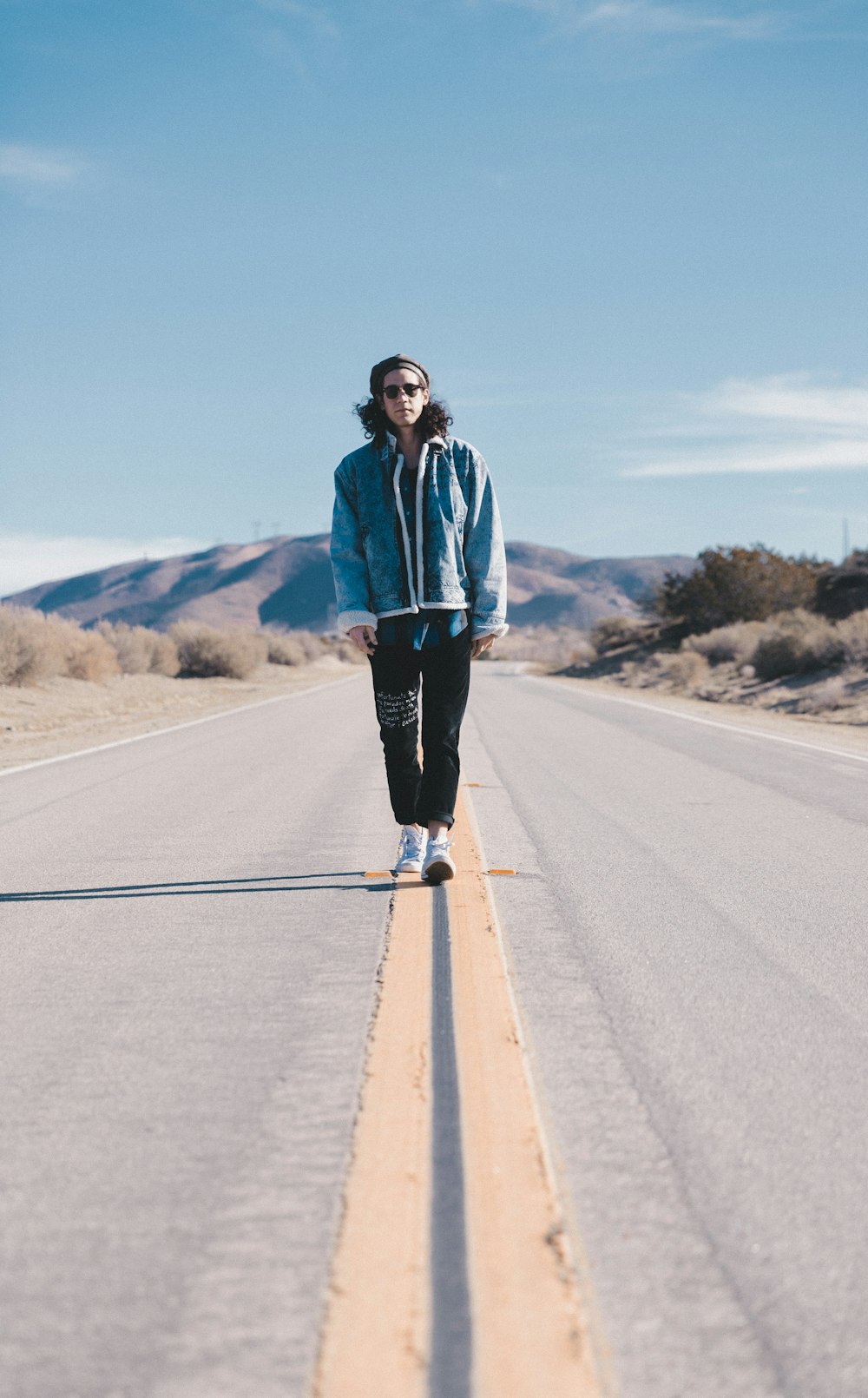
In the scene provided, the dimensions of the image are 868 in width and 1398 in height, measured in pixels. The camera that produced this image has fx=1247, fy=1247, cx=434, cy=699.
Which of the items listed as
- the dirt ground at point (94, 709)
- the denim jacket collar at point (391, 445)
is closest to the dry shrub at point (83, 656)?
the dirt ground at point (94, 709)

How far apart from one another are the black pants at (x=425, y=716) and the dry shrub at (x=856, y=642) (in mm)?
21914

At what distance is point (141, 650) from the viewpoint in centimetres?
3378

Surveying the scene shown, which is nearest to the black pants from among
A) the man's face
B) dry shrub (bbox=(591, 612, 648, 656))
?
the man's face

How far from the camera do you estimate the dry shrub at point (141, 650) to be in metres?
33.2

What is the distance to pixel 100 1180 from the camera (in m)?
2.31

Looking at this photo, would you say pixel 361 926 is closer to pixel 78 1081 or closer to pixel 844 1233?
pixel 78 1081

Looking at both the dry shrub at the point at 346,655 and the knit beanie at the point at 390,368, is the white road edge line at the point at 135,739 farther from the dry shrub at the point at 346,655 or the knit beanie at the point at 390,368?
the dry shrub at the point at 346,655

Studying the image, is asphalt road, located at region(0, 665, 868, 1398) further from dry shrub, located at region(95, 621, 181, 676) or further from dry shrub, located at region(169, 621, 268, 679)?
dry shrub, located at region(169, 621, 268, 679)

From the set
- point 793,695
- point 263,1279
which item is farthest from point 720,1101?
point 793,695

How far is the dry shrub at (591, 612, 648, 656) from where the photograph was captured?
185ft

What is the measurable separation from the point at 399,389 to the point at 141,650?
98.0ft

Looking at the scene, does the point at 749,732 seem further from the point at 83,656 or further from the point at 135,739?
the point at 83,656

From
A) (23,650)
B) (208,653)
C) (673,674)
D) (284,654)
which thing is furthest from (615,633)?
(23,650)

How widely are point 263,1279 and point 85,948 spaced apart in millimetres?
2393
